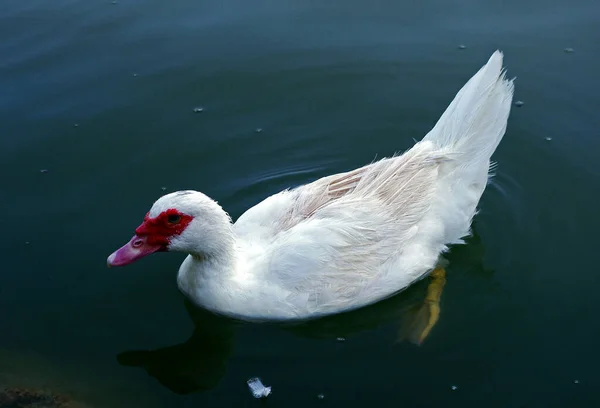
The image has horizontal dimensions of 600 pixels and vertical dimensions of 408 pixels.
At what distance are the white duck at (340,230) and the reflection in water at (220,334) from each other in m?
0.09

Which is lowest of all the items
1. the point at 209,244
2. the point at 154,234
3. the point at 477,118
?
the point at 209,244

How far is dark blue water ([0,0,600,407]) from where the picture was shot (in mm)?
5184

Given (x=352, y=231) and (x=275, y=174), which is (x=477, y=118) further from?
(x=275, y=174)

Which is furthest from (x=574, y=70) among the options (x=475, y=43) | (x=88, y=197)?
(x=88, y=197)

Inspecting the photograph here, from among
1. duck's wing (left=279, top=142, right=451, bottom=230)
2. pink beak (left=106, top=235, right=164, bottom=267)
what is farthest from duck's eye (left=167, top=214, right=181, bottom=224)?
duck's wing (left=279, top=142, right=451, bottom=230)

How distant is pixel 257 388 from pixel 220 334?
663 mm

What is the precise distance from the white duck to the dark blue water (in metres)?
0.25

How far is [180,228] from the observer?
518 cm

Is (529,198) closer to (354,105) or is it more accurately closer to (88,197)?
(354,105)

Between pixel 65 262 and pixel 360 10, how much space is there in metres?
4.52

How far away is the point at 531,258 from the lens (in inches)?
237

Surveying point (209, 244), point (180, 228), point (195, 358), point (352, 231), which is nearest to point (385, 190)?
point (352, 231)

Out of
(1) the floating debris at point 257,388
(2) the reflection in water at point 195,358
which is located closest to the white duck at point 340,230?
(2) the reflection in water at point 195,358

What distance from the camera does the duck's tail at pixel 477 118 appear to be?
5738mm
